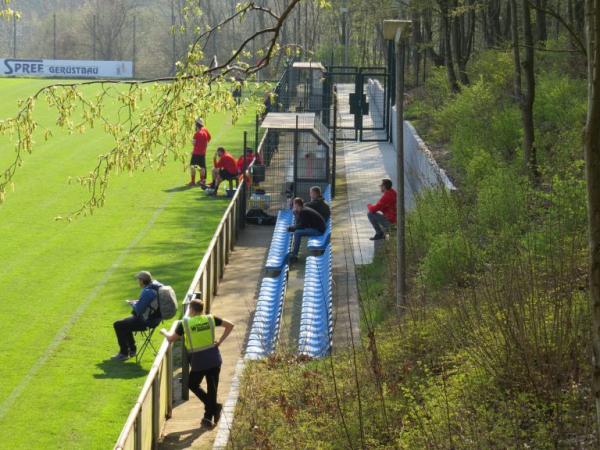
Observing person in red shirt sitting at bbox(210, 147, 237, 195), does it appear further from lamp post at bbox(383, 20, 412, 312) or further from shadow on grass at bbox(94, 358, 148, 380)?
lamp post at bbox(383, 20, 412, 312)

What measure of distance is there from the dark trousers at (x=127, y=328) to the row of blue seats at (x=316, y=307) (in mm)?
2317

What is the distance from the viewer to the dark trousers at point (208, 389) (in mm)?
13078

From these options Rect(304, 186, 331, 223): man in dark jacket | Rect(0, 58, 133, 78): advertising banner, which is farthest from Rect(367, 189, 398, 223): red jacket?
Rect(0, 58, 133, 78): advertising banner

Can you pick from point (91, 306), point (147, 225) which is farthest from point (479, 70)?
point (91, 306)

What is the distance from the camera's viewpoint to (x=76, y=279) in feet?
68.8

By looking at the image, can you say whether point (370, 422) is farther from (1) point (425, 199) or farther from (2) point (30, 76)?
(2) point (30, 76)

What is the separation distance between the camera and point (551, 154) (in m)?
20.1

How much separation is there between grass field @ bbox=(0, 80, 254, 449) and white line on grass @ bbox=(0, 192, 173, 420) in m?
0.02

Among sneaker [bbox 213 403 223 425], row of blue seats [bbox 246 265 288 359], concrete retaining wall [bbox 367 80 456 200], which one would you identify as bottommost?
sneaker [bbox 213 403 223 425]

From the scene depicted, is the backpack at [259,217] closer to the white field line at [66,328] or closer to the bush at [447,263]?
the white field line at [66,328]

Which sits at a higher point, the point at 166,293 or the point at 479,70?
the point at 479,70

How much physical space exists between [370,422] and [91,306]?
414 inches

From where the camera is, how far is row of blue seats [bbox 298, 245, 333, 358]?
14141 millimetres

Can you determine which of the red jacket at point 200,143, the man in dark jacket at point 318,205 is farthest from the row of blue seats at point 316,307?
the red jacket at point 200,143
